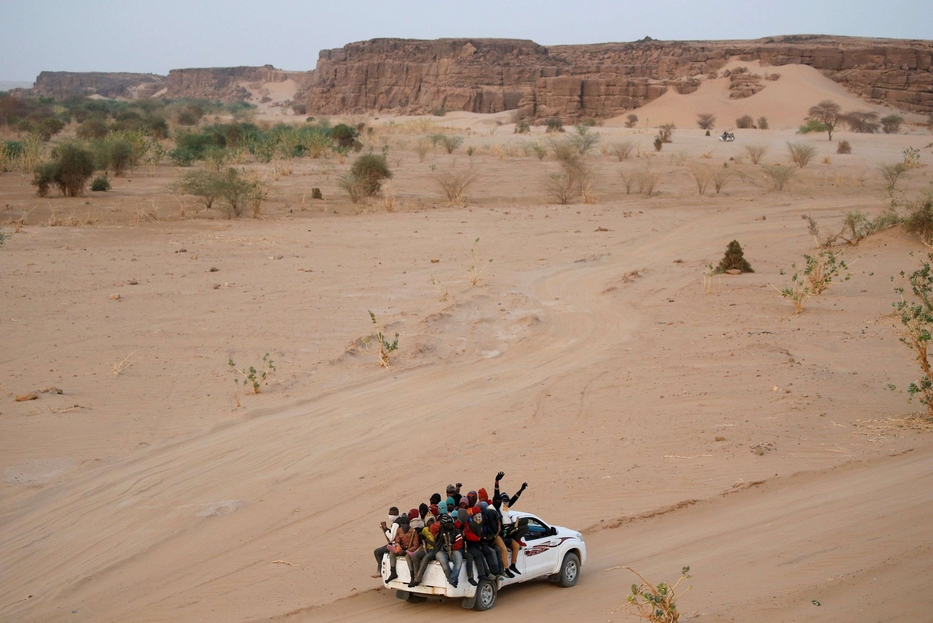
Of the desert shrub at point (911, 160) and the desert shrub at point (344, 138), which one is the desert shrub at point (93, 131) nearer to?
the desert shrub at point (344, 138)

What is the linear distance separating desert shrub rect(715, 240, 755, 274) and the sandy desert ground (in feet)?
0.87

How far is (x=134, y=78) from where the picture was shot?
169750mm

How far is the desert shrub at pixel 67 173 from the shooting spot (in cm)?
2609

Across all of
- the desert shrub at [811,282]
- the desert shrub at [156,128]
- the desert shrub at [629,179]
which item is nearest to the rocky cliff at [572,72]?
the desert shrub at [156,128]

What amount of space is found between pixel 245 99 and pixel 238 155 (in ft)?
356

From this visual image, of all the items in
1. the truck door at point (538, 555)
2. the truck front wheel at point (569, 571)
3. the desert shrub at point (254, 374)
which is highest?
the desert shrub at point (254, 374)

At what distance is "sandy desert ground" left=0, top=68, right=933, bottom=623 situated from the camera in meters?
7.50

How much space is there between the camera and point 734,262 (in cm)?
1967

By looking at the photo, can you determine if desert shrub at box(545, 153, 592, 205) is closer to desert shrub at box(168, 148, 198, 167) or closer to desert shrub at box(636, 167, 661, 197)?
desert shrub at box(636, 167, 661, 197)

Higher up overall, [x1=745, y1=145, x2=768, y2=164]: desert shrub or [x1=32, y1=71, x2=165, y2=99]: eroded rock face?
[x1=32, y1=71, x2=165, y2=99]: eroded rock face

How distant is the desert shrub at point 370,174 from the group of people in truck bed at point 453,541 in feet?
75.2

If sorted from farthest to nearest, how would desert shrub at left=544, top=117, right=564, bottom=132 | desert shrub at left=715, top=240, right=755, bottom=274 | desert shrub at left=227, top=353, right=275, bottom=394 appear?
1. desert shrub at left=544, top=117, right=564, bottom=132
2. desert shrub at left=715, top=240, right=755, bottom=274
3. desert shrub at left=227, top=353, right=275, bottom=394

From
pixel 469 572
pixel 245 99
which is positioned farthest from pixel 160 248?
pixel 245 99

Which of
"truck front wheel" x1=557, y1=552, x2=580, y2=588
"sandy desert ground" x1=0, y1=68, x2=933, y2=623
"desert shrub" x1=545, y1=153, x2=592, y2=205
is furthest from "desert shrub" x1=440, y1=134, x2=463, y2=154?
"truck front wheel" x1=557, y1=552, x2=580, y2=588
